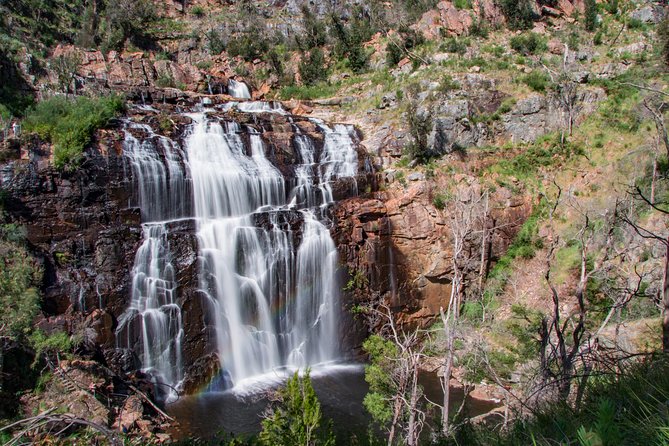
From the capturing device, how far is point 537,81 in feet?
80.5

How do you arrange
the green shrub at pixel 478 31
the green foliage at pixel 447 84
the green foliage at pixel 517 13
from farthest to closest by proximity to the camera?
the green foliage at pixel 517 13
the green shrub at pixel 478 31
the green foliage at pixel 447 84

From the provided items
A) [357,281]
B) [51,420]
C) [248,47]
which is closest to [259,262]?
[357,281]

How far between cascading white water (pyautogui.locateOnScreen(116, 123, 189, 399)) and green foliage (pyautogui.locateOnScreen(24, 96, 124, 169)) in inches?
62.1

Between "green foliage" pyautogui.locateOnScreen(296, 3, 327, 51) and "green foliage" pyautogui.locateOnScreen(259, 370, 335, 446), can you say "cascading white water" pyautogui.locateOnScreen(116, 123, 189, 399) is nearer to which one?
"green foliage" pyautogui.locateOnScreen(259, 370, 335, 446)

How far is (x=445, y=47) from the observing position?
29.4 metres

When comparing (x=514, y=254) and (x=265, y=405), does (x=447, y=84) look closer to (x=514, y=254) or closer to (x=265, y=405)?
(x=514, y=254)

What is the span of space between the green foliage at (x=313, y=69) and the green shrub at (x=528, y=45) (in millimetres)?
13622

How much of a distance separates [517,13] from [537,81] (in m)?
10.6


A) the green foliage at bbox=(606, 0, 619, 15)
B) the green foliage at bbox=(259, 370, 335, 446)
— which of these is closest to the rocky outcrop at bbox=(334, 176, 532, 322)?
the green foliage at bbox=(259, 370, 335, 446)

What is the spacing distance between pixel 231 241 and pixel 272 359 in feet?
16.1

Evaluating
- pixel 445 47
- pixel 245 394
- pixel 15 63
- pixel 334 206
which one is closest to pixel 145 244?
pixel 245 394

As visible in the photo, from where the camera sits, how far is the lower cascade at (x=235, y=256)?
50.7ft

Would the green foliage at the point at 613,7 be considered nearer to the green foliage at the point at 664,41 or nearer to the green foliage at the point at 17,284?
the green foliage at the point at 664,41

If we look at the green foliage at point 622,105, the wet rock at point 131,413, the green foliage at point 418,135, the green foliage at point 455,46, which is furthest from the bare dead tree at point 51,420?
the green foliage at point 455,46
